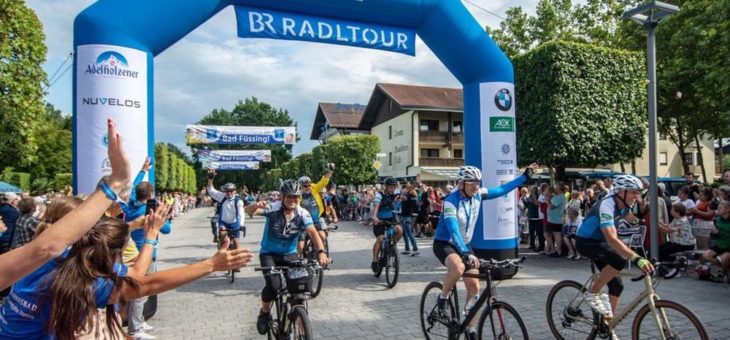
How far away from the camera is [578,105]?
17047 millimetres

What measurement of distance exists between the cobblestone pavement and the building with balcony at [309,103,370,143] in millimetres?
45623

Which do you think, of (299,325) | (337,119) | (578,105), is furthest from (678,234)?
(337,119)

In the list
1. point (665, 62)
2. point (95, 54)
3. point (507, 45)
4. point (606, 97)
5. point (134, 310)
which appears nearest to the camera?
point (134, 310)

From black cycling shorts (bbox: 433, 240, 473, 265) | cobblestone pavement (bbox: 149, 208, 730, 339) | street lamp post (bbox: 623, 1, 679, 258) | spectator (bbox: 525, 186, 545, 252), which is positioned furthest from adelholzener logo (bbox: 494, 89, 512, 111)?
black cycling shorts (bbox: 433, 240, 473, 265)

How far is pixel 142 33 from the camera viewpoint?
23.2 ft

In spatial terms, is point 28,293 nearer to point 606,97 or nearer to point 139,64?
point 139,64

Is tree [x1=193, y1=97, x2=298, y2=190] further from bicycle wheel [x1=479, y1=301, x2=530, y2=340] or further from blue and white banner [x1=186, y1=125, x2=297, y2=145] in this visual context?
bicycle wheel [x1=479, y1=301, x2=530, y2=340]

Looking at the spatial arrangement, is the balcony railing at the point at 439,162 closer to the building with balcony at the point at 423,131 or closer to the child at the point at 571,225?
the building with balcony at the point at 423,131

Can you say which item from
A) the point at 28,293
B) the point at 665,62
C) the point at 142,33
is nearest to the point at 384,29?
the point at 142,33

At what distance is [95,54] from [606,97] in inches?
666

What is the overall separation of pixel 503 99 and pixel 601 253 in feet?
17.2

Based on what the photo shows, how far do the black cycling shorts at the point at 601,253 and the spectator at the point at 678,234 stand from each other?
5677mm

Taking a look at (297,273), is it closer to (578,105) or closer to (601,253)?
(601,253)

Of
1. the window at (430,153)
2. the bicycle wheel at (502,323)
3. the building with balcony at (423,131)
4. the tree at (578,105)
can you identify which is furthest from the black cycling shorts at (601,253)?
the window at (430,153)
